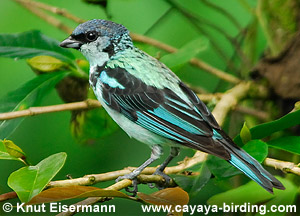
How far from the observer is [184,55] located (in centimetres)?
311

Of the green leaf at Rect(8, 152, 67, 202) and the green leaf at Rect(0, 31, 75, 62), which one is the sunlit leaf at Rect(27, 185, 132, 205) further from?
the green leaf at Rect(0, 31, 75, 62)

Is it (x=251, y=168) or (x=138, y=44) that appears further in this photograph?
(x=138, y=44)

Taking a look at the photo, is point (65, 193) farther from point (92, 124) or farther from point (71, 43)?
point (92, 124)

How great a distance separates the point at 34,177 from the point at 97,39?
101 centimetres

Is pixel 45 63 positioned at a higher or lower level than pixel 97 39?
lower

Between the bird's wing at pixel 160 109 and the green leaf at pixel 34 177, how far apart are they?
0.62 m

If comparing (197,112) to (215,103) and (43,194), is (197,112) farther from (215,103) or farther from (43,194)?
(43,194)

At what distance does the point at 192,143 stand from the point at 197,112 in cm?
21

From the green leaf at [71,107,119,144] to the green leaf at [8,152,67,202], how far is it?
3.70 ft

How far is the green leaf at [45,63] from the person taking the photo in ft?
10.4

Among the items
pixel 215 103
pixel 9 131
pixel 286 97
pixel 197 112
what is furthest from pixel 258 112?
pixel 9 131

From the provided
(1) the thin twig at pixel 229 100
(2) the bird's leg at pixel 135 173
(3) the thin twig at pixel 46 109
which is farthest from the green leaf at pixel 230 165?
(3) the thin twig at pixel 46 109

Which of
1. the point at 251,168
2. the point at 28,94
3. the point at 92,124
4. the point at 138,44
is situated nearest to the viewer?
the point at 251,168

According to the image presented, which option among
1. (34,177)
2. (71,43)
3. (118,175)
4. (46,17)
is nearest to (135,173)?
(118,175)
